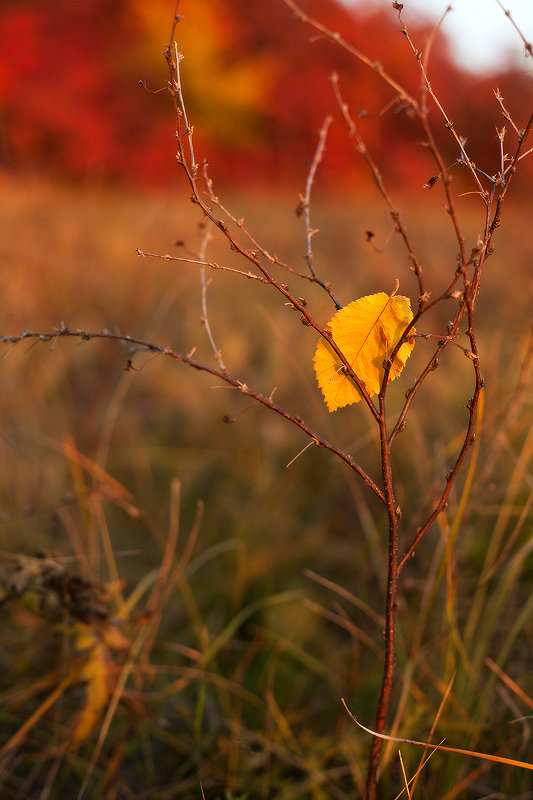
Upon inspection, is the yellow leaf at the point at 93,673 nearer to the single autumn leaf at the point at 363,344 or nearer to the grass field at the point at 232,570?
the grass field at the point at 232,570

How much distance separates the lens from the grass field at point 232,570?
109 cm

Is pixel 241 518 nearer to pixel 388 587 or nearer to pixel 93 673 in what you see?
pixel 93 673

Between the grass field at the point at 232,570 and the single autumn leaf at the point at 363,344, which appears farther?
the grass field at the point at 232,570

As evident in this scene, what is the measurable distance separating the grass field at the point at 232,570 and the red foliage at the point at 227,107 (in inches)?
258

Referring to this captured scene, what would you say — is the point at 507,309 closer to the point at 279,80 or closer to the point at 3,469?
the point at 3,469

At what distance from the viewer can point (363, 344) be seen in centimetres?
61

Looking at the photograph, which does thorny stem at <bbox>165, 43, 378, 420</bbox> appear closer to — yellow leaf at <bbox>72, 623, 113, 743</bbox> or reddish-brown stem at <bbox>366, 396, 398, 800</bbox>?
reddish-brown stem at <bbox>366, 396, 398, 800</bbox>

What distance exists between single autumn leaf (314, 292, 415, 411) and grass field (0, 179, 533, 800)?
0.11m

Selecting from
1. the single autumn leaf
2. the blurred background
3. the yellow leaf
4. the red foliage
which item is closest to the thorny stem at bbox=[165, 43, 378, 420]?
the single autumn leaf

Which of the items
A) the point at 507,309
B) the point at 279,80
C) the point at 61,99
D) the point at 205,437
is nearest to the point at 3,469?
the point at 205,437

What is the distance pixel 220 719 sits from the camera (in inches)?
49.7

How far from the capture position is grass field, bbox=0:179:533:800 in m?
1.09

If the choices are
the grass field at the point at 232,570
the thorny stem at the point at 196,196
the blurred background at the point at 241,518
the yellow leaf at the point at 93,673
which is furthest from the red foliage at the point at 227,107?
the thorny stem at the point at 196,196

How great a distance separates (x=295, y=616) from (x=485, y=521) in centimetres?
63
